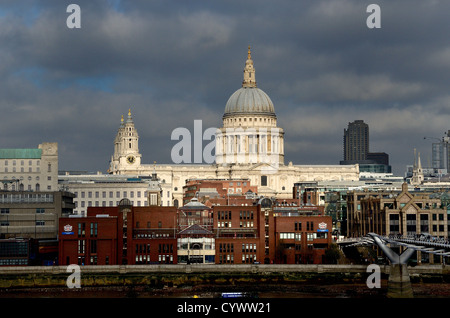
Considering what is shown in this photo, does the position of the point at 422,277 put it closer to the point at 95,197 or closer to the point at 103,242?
the point at 103,242

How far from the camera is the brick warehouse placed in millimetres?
112625

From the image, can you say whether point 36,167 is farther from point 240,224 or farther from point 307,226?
point 307,226

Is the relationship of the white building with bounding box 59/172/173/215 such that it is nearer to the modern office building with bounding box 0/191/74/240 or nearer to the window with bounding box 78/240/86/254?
the modern office building with bounding box 0/191/74/240

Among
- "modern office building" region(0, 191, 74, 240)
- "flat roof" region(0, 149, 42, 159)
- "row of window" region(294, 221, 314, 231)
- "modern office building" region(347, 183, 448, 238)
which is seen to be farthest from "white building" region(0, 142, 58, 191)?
"row of window" region(294, 221, 314, 231)

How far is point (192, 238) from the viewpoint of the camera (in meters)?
116

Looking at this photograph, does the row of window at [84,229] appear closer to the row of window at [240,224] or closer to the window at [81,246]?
the window at [81,246]

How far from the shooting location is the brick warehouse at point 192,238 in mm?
112625

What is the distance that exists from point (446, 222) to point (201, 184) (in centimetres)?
5775

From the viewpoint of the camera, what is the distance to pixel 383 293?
9950 centimetres

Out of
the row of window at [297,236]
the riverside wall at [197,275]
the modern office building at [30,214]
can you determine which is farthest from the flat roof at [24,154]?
the row of window at [297,236]
